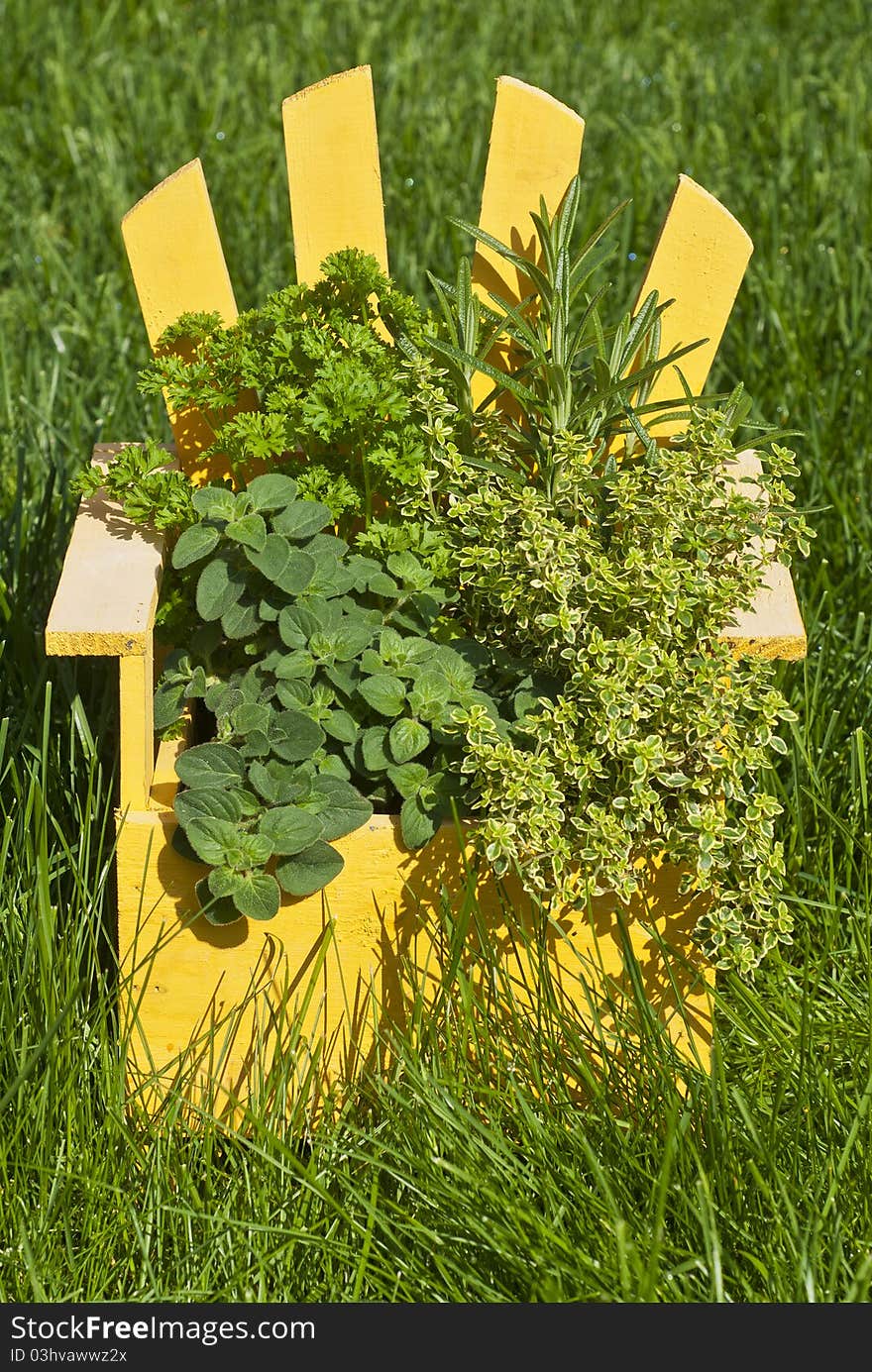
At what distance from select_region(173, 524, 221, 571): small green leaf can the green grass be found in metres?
0.31

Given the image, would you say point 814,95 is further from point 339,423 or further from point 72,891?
point 72,891

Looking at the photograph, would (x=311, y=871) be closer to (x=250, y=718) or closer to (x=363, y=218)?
(x=250, y=718)

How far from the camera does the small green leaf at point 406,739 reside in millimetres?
2020

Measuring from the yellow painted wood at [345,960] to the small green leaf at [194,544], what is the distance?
0.35 meters

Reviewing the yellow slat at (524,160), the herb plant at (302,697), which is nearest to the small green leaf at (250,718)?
the herb plant at (302,697)

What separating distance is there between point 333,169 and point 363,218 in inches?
3.4

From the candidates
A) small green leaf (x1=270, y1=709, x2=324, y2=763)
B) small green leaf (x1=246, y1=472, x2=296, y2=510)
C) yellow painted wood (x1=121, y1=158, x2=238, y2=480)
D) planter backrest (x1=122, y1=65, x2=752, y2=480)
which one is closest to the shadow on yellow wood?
small green leaf (x1=270, y1=709, x2=324, y2=763)

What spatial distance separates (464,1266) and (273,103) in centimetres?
360

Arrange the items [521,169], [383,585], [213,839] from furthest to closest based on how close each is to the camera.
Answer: [521,169] → [383,585] → [213,839]

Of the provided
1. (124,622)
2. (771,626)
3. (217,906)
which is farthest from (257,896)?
(771,626)

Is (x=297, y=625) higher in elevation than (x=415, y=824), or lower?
higher

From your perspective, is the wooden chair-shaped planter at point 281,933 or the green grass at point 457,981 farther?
the wooden chair-shaped planter at point 281,933

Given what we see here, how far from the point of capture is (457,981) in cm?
199

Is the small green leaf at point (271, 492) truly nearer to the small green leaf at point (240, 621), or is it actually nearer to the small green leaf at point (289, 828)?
the small green leaf at point (240, 621)
